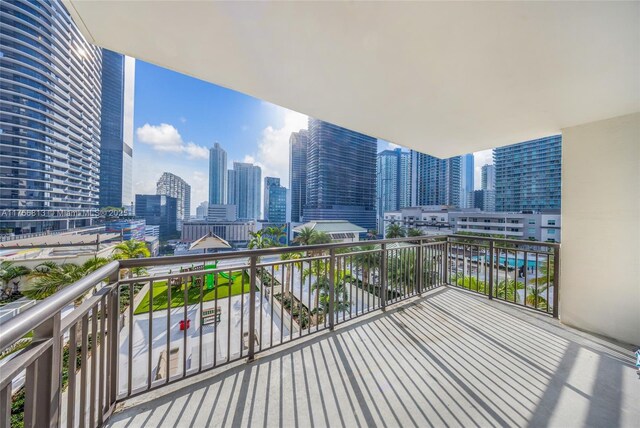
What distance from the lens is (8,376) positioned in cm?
61

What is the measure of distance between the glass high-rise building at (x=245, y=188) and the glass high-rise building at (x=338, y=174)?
934 inches

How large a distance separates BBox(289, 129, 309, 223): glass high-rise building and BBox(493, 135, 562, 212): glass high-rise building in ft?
109

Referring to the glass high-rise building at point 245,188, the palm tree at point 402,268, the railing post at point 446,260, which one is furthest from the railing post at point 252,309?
the glass high-rise building at point 245,188

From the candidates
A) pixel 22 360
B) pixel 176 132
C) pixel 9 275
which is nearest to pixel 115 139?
pixel 176 132

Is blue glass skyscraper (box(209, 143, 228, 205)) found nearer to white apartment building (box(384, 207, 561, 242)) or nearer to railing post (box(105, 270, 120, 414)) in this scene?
white apartment building (box(384, 207, 561, 242))

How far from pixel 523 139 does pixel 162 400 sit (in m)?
5.06

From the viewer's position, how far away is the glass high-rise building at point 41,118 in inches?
1015

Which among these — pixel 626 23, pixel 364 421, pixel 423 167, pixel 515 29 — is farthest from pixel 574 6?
pixel 423 167

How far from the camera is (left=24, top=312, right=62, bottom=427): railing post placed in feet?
2.59

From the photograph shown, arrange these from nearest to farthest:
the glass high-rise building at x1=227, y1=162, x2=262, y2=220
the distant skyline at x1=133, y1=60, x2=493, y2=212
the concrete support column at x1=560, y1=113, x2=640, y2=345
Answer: the concrete support column at x1=560, y1=113, x2=640, y2=345
the distant skyline at x1=133, y1=60, x2=493, y2=212
the glass high-rise building at x1=227, y1=162, x2=262, y2=220

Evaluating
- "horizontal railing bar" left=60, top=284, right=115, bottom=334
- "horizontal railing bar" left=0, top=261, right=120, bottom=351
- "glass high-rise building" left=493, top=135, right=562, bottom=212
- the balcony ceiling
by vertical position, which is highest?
"glass high-rise building" left=493, top=135, right=562, bottom=212

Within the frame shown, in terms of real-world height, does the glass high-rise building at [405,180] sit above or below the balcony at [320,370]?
above

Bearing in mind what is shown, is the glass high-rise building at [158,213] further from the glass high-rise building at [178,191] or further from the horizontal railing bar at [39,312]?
the horizontal railing bar at [39,312]

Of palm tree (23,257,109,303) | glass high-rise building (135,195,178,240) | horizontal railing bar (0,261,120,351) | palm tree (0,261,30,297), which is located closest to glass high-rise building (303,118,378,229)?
glass high-rise building (135,195,178,240)
